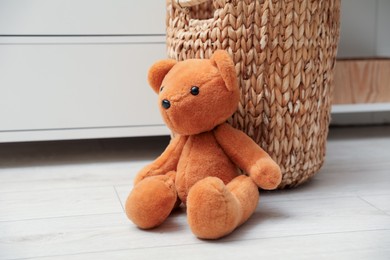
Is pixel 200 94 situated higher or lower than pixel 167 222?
higher

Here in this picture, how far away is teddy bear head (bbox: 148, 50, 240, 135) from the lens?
33.3 inches

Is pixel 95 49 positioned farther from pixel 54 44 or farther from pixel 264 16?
pixel 264 16

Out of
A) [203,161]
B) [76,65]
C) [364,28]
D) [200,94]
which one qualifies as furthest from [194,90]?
[364,28]

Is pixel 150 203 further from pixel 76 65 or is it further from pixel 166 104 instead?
pixel 76 65

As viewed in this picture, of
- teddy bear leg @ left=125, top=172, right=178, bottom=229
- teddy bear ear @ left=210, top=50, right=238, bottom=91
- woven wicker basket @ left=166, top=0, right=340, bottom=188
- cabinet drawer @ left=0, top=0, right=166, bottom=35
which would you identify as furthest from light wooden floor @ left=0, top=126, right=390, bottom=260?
cabinet drawer @ left=0, top=0, right=166, bottom=35

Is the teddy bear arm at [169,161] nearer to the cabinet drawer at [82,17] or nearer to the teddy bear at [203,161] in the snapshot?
the teddy bear at [203,161]

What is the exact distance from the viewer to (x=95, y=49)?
1.23 metres

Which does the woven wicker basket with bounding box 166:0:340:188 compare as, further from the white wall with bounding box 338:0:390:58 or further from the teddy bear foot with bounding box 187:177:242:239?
the white wall with bounding box 338:0:390:58

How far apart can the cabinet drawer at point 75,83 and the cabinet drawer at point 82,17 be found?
1.0 inches

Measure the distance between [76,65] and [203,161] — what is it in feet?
1.62

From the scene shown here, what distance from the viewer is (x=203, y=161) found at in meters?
0.89

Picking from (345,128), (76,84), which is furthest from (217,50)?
(345,128)

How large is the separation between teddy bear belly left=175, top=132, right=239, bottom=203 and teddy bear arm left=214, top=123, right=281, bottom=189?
0.01 meters

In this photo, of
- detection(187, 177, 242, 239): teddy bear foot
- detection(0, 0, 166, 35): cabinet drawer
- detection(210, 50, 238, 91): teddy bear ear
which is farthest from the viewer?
detection(0, 0, 166, 35): cabinet drawer
